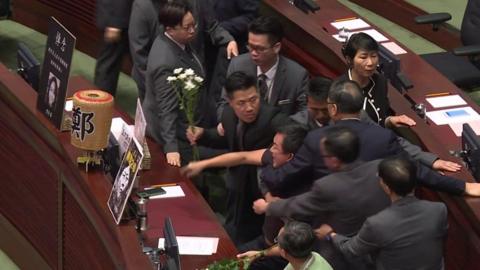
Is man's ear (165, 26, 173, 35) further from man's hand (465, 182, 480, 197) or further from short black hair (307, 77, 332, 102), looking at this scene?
man's hand (465, 182, 480, 197)

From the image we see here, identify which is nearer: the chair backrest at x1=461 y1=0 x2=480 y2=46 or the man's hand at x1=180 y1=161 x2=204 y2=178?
the man's hand at x1=180 y1=161 x2=204 y2=178

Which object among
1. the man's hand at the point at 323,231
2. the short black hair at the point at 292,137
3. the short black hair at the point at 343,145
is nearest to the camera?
the short black hair at the point at 343,145

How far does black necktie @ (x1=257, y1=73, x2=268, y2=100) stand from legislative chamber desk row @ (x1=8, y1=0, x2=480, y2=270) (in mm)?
570

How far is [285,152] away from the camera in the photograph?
Answer: 13.4 feet

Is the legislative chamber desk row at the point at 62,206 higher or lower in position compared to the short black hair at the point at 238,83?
lower

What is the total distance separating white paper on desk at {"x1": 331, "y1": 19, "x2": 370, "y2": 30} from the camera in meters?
5.92

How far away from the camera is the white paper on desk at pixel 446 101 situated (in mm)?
5035

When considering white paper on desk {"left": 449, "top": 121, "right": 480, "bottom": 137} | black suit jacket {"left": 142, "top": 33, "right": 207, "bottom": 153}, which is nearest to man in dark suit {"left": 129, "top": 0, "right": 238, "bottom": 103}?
black suit jacket {"left": 142, "top": 33, "right": 207, "bottom": 153}

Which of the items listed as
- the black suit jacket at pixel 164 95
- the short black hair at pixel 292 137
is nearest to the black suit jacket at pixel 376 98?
the short black hair at pixel 292 137

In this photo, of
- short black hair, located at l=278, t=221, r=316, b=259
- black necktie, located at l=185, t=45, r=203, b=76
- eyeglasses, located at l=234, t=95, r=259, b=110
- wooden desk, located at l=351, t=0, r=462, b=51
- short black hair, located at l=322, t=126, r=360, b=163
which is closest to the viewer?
short black hair, located at l=278, t=221, r=316, b=259

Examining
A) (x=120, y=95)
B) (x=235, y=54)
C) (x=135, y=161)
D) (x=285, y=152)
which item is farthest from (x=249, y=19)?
(x=135, y=161)

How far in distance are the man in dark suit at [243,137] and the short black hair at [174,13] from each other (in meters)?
0.52

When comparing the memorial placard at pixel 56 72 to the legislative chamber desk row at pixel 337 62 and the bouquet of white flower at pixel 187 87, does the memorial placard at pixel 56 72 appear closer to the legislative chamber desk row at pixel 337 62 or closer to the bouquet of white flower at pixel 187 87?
the bouquet of white flower at pixel 187 87

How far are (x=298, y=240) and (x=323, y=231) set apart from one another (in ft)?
1.24
